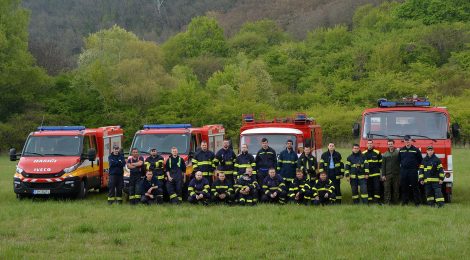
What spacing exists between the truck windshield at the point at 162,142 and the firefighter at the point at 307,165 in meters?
3.62

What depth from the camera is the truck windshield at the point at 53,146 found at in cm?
2147

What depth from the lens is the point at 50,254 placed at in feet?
39.2

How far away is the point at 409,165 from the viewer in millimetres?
18938

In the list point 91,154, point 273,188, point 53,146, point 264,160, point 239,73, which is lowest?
point 273,188

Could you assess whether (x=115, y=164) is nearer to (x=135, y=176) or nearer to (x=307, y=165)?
(x=135, y=176)

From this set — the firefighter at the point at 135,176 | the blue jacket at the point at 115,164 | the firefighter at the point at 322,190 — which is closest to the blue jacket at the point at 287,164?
the firefighter at the point at 322,190

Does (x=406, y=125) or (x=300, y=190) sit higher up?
(x=406, y=125)

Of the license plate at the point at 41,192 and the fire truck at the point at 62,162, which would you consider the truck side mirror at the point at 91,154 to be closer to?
the fire truck at the point at 62,162

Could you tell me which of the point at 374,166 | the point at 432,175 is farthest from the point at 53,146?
the point at 432,175

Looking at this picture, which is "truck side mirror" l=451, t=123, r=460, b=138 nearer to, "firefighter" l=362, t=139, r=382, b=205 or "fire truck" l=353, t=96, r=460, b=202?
"fire truck" l=353, t=96, r=460, b=202

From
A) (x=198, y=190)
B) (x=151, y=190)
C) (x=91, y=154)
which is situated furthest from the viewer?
(x=91, y=154)

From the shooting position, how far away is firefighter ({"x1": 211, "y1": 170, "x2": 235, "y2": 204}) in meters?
19.2

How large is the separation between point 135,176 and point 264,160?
3407 millimetres

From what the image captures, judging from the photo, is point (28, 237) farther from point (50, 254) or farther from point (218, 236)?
point (218, 236)
